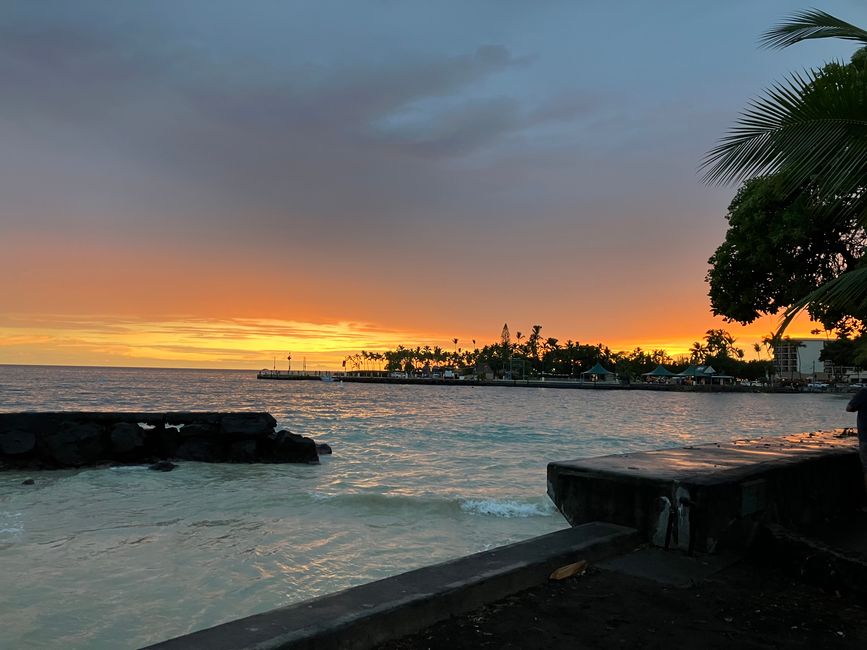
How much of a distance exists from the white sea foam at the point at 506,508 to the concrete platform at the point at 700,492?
15.6 feet

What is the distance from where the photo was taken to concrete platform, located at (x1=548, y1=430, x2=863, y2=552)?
15.4ft

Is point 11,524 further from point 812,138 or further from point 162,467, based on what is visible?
point 812,138

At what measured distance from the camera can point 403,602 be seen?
3.27 meters

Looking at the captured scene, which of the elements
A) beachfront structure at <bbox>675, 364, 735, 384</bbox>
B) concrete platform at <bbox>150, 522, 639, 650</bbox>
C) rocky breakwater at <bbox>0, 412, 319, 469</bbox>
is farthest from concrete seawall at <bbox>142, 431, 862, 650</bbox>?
beachfront structure at <bbox>675, 364, 735, 384</bbox>

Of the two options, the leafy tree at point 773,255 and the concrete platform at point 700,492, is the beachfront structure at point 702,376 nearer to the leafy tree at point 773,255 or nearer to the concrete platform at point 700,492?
the leafy tree at point 773,255

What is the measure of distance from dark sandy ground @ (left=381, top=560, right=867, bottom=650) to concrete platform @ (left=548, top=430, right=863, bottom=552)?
53cm

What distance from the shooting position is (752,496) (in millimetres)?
5137

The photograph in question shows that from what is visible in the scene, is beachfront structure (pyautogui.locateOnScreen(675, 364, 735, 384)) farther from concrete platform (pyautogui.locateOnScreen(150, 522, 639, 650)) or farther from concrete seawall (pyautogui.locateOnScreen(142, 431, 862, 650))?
concrete platform (pyautogui.locateOnScreen(150, 522, 639, 650))

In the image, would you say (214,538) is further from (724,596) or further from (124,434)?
→ (124,434)

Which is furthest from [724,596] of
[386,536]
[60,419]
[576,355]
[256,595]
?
[576,355]

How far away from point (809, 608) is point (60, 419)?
20100 millimetres

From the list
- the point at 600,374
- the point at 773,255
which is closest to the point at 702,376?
the point at 600,374

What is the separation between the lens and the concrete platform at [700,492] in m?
4.69

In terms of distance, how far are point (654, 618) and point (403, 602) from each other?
1.46 meters
